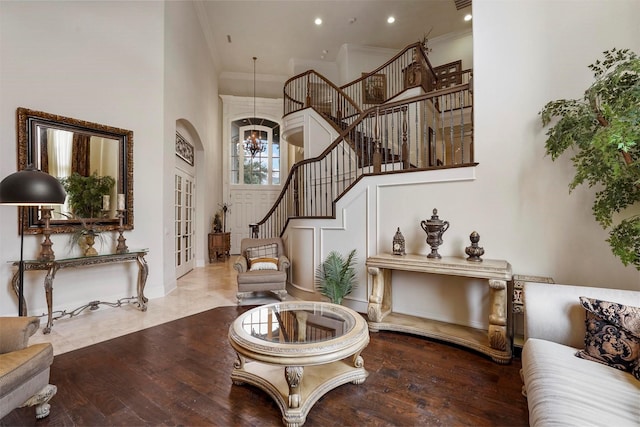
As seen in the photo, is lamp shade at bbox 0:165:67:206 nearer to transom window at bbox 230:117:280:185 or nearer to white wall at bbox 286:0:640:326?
white wall at bbox 286:0:640:326

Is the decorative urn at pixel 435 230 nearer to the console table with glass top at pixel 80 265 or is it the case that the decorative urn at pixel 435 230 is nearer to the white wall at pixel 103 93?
the console table with glass top at pixel 80 265

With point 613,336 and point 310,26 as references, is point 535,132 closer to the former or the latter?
point 613,336

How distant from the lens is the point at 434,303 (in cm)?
319

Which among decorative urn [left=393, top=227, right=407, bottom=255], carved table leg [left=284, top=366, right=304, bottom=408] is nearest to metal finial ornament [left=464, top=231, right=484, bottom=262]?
decorative urn [left=393, top=227, right=407, bottom=255]

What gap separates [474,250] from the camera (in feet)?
8.91

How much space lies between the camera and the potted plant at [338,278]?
3.48 meters

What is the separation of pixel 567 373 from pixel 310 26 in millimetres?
8012

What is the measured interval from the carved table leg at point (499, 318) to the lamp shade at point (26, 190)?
12.8ft

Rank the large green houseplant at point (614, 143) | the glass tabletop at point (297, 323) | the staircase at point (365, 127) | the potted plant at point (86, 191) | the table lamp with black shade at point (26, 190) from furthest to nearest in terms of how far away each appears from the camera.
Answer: the staircase at point (365, 127) < the potted plant at point (86, 191) < the table lamp with black shade at point (26, 190) < the glass tabletop at point (297, 323) < the large green houseplant at point (614, 143)

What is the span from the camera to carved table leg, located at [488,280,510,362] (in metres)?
2.42

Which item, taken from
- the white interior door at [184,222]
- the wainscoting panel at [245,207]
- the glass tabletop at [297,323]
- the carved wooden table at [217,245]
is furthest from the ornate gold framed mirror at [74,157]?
the wainscoting panel at [245,207]

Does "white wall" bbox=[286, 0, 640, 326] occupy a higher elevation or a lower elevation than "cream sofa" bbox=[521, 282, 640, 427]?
higher

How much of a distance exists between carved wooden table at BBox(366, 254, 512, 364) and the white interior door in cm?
426

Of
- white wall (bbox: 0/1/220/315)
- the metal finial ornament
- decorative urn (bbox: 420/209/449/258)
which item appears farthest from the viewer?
white wall (bbox: 0/1/220/315)
